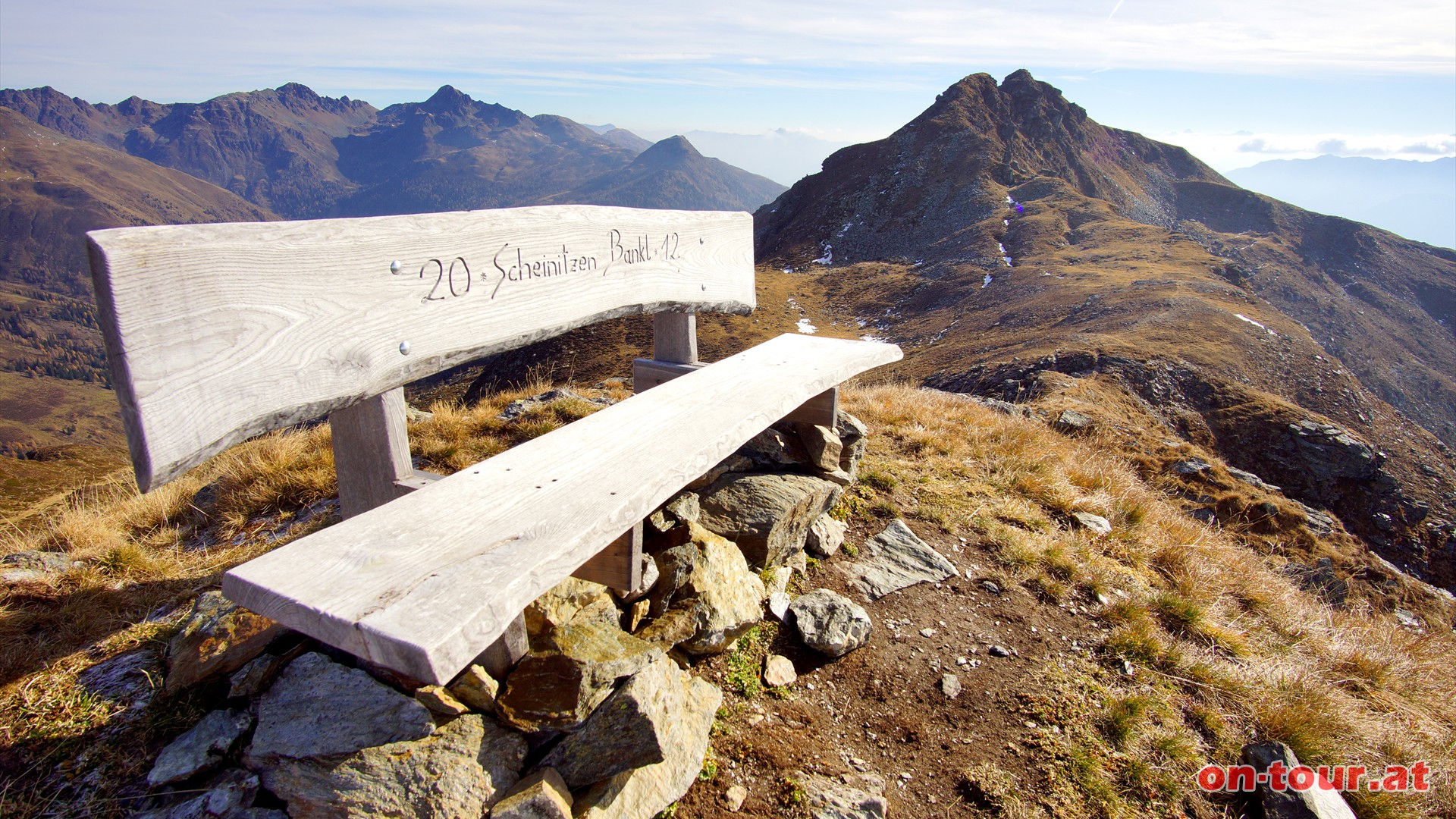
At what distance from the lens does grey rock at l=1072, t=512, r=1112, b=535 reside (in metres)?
5.02

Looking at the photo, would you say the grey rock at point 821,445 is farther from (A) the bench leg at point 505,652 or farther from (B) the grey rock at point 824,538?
(A) the bench leg at point 505,652

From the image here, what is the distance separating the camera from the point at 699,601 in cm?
298

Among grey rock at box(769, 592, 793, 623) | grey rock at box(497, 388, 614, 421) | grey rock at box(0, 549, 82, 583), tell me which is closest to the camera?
grey rock at box(0, 549, 82, 583)

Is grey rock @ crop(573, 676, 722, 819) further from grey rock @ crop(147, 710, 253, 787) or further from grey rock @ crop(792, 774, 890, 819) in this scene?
grey rock @ crop(147, 710, 253, 787)

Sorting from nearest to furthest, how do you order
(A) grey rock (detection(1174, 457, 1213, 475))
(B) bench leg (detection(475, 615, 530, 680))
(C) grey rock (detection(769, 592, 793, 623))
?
(B) bench leg (detection(475, 615, 530, 680)) < (C) grey rock (detection(769, 592, 793, 623)) < (A) grey rock (detection(1174, 457, 1213, 475))

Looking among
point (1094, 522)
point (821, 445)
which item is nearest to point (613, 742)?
point (821, 445)

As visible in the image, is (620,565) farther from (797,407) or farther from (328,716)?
(797,407)

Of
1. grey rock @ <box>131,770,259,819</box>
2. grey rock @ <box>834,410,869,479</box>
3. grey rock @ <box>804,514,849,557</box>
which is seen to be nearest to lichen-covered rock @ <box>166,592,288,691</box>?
grey rock @ <box>131,770,259,819</box>

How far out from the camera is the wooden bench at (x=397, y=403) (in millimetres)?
1725

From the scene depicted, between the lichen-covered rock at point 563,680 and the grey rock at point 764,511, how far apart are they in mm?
1218

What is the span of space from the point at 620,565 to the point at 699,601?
0.48 m

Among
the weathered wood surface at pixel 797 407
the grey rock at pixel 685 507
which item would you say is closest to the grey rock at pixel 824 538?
the weathered wood surface at pixel 797 407

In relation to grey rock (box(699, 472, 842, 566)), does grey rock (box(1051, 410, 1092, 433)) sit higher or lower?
lower

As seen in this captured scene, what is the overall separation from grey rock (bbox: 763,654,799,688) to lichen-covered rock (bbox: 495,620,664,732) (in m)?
0.87
